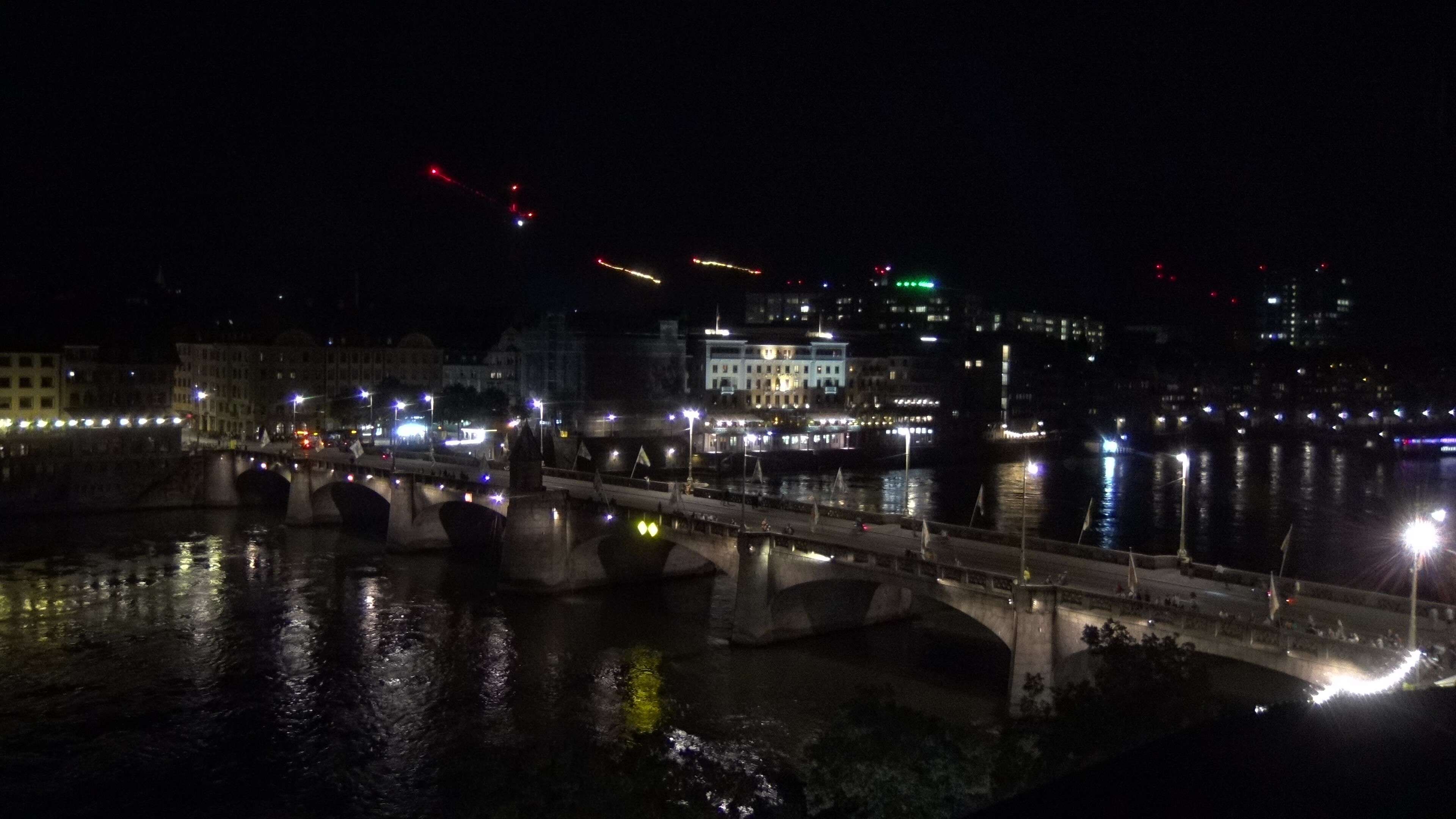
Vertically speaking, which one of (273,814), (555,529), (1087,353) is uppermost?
(1087,353)

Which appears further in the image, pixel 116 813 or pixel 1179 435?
pixel 1179 435

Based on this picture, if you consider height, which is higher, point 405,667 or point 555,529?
point 555,529

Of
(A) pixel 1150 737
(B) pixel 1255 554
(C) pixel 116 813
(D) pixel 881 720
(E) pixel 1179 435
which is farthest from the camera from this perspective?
(E) pixel 1179 435

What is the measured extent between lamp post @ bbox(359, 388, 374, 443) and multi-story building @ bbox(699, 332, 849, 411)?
123 ft

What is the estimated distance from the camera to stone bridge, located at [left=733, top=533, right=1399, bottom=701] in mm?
24609

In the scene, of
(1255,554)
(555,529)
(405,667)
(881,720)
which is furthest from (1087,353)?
(881,720)

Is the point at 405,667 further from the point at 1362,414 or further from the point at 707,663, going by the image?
the point at 1362,414

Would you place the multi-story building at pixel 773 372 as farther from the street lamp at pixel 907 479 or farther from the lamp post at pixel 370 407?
the lamp post at pixel 370 407

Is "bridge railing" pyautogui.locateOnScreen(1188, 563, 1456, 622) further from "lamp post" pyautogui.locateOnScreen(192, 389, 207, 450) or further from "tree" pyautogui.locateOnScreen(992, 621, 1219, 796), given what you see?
"lamp post" pyautogui.locateOnScreen(192, 389, 207, 450)

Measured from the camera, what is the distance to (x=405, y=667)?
39.1m

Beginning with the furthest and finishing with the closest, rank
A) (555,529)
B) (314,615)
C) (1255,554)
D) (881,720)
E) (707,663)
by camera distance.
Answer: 1. (1255,554)
2. (555,529)
3. (314,615)
4. (707,663)
5. (881,720)

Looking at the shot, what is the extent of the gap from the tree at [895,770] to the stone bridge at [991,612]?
29.8 feet

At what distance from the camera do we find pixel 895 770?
62.0ft

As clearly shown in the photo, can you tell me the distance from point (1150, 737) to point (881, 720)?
4.61m
